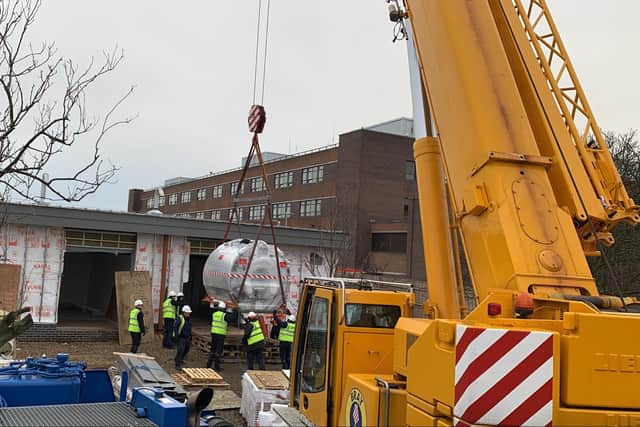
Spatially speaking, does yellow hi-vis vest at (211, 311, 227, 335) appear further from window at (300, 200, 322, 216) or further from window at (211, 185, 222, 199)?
window at (211, 185, 222, 199)

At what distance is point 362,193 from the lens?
48.9m

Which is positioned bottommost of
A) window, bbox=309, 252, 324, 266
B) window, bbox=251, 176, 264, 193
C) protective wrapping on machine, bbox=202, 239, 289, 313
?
protective wrapping on machine, bbox=202, 239, 289, 313

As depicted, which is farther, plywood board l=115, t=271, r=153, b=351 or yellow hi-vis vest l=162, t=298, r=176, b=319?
plywood board l=115, t=271, r=153, b=351

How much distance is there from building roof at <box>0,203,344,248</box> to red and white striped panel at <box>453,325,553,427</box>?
654 inches

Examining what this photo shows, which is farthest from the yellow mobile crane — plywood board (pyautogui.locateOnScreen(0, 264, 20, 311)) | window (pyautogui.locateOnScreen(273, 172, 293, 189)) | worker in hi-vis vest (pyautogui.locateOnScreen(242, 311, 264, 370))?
window (pyautogui.locateOnScreen(273, 172, 293, 189))

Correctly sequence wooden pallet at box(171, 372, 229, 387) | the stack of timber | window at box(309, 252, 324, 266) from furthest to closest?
window at box(309, 252, 324, 266)
the stack of timber
wooden pallet at box(171, 372, 229, 387)

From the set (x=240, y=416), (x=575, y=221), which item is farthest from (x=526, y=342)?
(x=240, y=416)

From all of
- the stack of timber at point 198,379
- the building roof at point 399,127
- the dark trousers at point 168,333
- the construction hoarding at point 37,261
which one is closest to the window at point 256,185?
the building roof at point 399,127

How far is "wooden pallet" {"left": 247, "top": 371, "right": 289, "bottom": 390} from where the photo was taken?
10.2 meters

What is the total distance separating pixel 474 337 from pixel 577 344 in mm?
554

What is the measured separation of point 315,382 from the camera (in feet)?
18.9

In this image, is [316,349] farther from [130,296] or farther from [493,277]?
[130,296]

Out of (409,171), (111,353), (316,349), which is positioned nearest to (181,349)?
(111,353)

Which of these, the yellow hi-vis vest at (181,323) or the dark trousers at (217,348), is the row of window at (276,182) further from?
Result: the dark trousers at (217,348)
